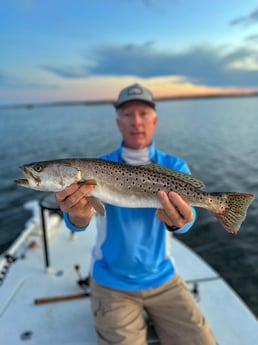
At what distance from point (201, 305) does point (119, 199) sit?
2.41m

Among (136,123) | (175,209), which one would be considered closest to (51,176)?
(175,209)

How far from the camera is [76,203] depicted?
340 cm

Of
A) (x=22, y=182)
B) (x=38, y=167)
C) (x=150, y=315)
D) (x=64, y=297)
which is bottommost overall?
(x=64, y=297)

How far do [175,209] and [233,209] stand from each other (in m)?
0.70

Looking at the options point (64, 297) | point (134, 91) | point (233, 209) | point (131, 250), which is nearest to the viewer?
point (233, 209)

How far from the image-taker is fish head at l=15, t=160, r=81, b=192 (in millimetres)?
3328

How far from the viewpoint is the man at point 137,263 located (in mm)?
3484

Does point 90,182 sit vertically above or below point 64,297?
above

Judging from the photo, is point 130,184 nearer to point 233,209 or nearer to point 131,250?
point 131,250

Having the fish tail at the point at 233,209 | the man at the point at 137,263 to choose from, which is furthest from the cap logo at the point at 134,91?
the fish tail at the point at 233,209

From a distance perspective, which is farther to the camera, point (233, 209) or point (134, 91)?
point (134, 91)

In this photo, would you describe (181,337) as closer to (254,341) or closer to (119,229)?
(254,341)

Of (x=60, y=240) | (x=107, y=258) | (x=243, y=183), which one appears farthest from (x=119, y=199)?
(x=243, y=183)

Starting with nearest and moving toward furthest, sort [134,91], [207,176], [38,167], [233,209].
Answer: [38,167] < [233,209] < [134,91] < [207,176]
